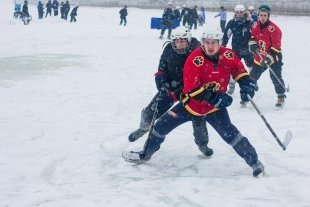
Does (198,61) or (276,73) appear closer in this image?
(198,61)

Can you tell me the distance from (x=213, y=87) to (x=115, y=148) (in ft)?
6.76

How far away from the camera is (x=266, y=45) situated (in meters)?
8.20

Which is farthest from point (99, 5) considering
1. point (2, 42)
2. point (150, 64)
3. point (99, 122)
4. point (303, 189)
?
point (303, 189)

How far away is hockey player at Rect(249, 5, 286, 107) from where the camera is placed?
808cm

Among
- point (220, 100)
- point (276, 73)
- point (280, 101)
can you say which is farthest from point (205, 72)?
point (280, 101)

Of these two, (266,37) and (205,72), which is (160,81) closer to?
(205,72)

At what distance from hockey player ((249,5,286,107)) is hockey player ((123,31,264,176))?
3467 mm

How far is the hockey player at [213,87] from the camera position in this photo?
4.68 metres

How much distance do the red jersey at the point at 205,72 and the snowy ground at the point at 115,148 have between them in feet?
1.49

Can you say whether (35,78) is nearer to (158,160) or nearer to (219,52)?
(158,160)

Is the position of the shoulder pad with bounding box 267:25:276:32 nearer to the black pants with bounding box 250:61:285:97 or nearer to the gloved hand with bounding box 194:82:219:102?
the black pants with bounding box 250:61:285:97

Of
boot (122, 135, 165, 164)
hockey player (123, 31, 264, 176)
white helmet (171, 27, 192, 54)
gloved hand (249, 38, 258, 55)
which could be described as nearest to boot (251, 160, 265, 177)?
hockey player (123, 31, 264, 176)

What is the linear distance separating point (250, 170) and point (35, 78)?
7.22m

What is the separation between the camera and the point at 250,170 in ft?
17.5
